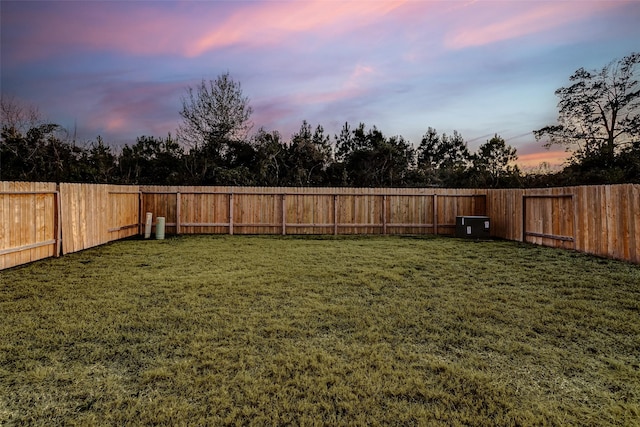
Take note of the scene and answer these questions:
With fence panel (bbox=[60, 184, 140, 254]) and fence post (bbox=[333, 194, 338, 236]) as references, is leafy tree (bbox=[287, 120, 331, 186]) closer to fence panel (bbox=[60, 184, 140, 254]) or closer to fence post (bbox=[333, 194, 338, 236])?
fence post (bbox=[333, 194, 338, 236])

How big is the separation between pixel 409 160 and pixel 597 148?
10.5 meters

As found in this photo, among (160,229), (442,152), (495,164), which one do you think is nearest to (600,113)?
(495,164)

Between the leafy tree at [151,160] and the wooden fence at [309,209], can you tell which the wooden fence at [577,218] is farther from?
the leafy tree at [151,160]

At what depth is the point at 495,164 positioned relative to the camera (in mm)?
23656

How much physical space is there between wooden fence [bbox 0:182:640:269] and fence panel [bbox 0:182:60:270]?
19mm

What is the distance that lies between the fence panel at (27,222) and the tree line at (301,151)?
10725 millimetres

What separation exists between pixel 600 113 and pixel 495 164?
6.12 metres

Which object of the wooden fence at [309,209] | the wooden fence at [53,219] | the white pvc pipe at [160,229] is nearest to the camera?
the wooden fence at [53,219]

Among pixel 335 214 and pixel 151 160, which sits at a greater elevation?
pixel 151 160

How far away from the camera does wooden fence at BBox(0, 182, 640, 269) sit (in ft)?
22.6

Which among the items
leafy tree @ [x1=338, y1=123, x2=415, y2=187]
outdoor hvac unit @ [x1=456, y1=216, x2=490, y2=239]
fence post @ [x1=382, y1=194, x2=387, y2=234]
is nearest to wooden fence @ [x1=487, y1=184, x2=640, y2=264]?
outdoor hvac unit @ [x1=456, y1=216, x2=490, y2=239]

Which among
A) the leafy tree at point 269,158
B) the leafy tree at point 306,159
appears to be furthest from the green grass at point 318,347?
the leafy tree at point 306,159

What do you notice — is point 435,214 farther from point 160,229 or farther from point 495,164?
point 495,164

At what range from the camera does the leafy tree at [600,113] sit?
59.5 feet
